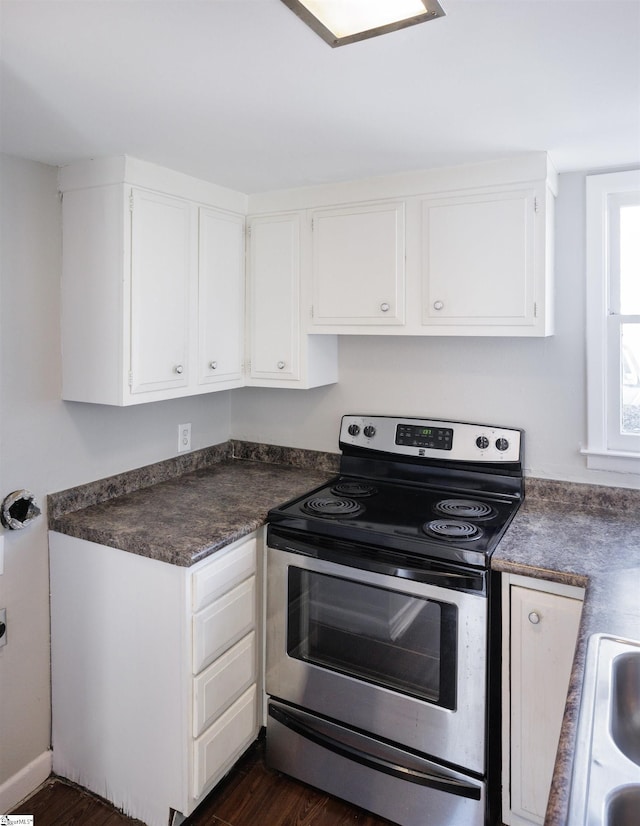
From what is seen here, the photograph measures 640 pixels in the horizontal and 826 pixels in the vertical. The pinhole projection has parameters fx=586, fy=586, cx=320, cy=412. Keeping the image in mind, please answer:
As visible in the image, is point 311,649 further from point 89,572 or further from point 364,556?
point 89,572

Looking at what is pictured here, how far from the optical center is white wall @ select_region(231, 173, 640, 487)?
212 centimetres

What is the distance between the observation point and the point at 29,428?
1.95 meters

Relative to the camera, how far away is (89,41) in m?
1.18

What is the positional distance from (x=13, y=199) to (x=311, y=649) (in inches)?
69.7

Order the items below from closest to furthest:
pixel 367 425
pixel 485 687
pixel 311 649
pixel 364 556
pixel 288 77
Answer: pixel 288 77 < pixel 485 687 < pixel 364 556 < pixel 311 649 < pixel 367 425

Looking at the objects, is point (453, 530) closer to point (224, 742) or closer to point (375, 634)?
point (375, 634)

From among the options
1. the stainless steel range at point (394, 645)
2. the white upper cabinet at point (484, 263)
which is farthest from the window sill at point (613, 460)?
the white upper cabinet at point (484, 263)

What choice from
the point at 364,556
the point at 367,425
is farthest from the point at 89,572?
the point at 367,425

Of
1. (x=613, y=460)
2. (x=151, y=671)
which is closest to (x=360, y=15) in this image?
(x=613, y=460)

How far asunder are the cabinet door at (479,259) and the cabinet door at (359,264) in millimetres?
114

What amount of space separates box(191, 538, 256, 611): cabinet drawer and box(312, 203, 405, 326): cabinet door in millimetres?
940

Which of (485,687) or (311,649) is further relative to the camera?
(311,649)

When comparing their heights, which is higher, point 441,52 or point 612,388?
point 441,52

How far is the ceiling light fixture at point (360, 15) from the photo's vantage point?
3.41ft
